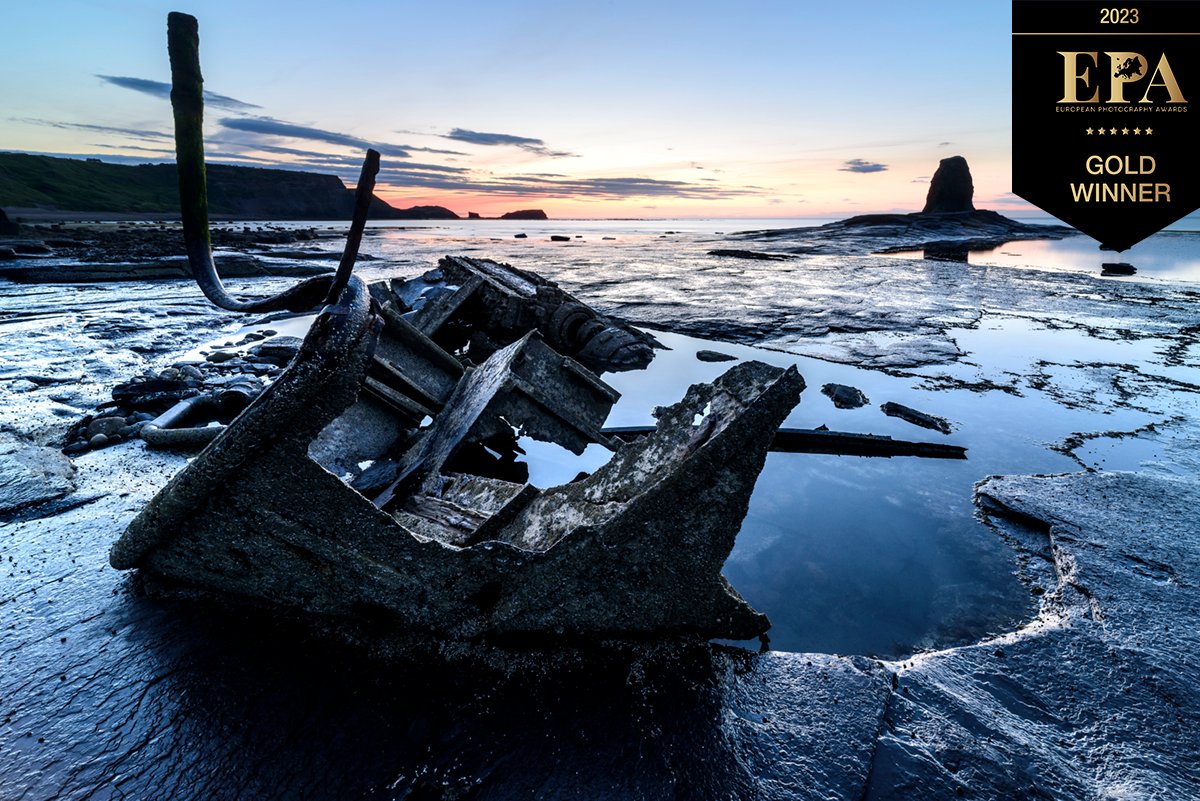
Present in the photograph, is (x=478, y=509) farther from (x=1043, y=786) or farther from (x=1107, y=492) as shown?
(x=1107, y=492)

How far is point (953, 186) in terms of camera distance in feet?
259

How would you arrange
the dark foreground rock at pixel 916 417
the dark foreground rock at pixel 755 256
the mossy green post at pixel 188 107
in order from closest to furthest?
the mossy green post at pixel 188 107
the dark foreground rock at pixel 916 417
the dark foreground rock at pixel 755 256

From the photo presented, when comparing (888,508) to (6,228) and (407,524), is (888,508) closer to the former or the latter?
(407,524)

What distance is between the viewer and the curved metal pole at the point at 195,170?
73.8 inches

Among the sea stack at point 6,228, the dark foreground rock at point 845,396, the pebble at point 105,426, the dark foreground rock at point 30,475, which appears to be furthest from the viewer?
the sea stack at point 6,228

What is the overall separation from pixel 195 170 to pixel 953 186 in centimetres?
9730

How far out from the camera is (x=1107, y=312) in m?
13.7

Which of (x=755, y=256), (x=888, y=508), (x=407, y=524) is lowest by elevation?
(x=888, y=508)

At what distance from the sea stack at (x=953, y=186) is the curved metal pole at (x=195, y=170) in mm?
94372

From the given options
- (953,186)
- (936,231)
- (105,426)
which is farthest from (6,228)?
(953,186)

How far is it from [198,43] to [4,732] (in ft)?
9.02

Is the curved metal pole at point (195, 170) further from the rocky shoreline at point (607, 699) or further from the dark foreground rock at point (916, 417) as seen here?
the dark foreground rock at point (916, 417)

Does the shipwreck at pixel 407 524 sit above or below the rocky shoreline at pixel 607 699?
above

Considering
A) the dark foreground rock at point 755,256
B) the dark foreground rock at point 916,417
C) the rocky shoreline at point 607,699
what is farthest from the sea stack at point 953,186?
the rocky shoreline at point 607,699
